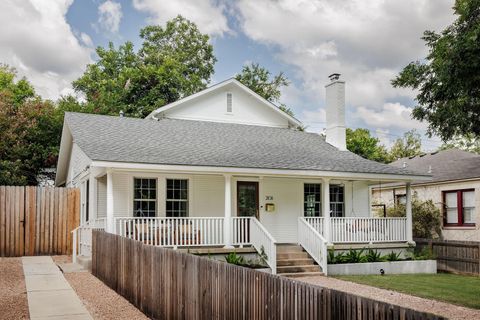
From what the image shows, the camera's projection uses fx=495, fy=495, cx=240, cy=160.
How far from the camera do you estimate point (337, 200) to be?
18672 millimetres

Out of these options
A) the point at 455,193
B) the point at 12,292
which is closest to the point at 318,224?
the point at 455,193

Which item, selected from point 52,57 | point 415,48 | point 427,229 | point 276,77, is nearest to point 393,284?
point 427,229

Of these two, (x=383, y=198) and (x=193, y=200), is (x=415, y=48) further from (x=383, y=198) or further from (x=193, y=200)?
(x=193, y=200)

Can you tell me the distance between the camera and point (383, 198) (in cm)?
2606

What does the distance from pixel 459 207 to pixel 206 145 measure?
11.1 m

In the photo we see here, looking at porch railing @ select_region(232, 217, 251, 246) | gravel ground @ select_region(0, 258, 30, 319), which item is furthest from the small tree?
gravel ground @ select_region(0, 258, 30, 319)

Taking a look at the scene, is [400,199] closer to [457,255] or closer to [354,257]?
[457,255]

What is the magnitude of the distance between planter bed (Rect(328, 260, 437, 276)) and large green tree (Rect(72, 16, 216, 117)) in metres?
19.8

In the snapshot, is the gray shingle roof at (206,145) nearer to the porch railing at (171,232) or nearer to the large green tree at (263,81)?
the porch railing at (171,232)

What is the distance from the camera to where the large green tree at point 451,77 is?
1069 cm

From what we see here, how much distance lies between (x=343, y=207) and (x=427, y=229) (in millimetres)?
5568

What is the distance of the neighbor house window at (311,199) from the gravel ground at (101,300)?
27.7ft

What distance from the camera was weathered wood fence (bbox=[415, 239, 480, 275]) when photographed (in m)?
15.3

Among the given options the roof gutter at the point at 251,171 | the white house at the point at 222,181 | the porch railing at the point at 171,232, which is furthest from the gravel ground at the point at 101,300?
the roof gutter at the point at 251,171
